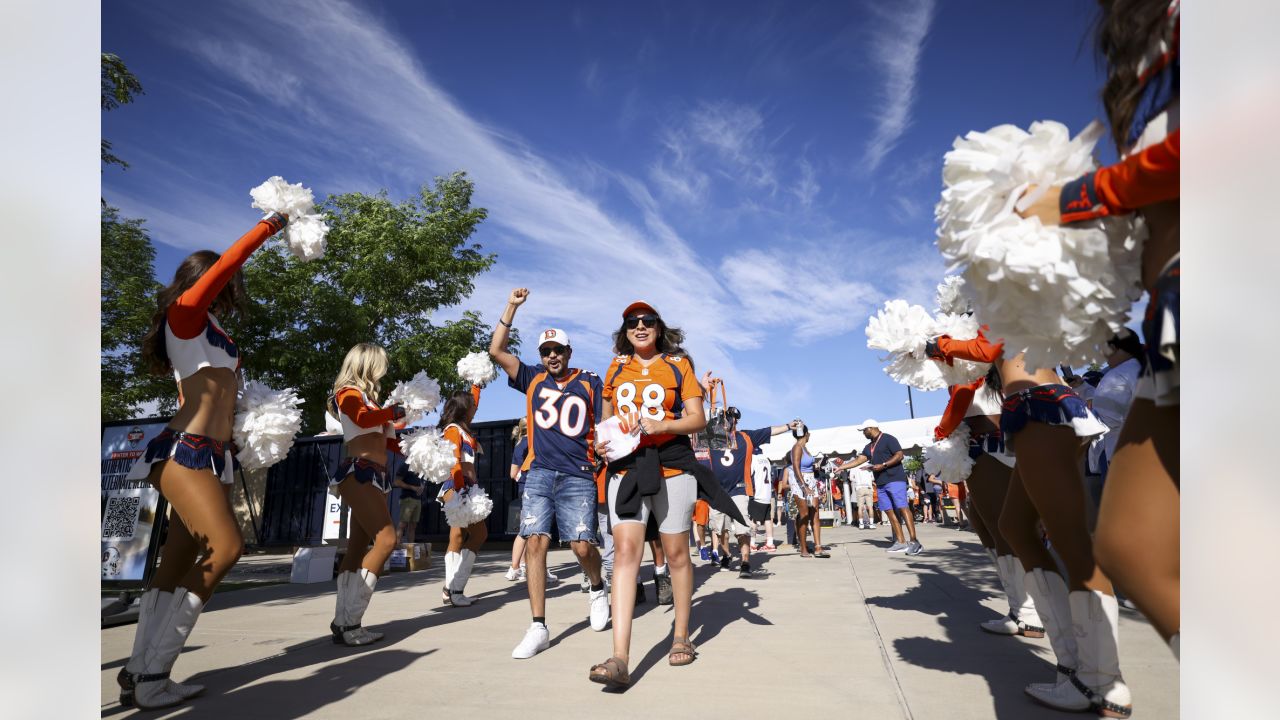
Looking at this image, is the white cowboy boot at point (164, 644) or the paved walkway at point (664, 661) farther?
the white cowboy boot at point (164, 644)

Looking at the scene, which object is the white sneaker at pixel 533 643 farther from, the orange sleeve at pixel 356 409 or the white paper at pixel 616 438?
the orange sleeve at pixel 356 409

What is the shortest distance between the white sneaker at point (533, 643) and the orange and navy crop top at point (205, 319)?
2173mm

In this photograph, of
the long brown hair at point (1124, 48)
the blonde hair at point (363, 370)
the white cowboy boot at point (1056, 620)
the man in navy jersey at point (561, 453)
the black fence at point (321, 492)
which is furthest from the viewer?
the black fence at point (321, 492)

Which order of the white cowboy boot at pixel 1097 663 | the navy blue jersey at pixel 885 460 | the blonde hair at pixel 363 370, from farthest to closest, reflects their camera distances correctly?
the navy blue jersey at pixel 885 460
the blonde hair at pixel 363 370
the white cowboy boot at pixel 1097 663

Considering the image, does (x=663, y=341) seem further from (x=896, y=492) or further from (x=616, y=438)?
(x=896, y=492)

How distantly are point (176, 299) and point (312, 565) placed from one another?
606 cm

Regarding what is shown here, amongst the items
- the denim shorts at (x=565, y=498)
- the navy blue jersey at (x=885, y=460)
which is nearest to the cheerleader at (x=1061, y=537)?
the denim shorts at (x=565, y=498)

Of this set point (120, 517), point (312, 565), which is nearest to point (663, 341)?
point (120, 517)

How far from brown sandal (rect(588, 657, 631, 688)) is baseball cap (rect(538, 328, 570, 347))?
2.39m

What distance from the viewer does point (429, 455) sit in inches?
224

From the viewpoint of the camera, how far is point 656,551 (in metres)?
6.39

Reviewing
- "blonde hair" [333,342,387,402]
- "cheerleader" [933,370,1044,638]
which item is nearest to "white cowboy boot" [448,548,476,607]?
"blonde hair" [333,342,387,402]

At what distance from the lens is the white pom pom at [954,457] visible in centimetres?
424
